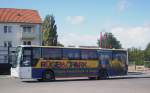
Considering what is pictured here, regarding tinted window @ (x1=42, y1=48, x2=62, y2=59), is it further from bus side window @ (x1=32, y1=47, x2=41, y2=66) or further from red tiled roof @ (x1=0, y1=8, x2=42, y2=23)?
red tiled roof @ (x1=0, y1=8, x2=42, y2=23)

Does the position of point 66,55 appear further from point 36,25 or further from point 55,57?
point 36,25

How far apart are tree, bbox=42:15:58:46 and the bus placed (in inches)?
2187

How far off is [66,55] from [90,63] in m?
2.79

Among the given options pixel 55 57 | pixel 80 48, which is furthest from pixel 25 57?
pixel 80 48

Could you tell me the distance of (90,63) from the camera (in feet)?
106

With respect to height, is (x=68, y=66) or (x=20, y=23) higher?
(x=20, y=23)

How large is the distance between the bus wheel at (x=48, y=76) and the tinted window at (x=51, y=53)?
1245 mm

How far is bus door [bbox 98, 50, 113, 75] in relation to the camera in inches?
1307

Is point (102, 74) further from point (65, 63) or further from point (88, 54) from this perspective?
point (65, 63)

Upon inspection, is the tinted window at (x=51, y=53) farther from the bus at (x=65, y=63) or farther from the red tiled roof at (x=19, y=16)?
the red tiled roof at (x=19, y=16)

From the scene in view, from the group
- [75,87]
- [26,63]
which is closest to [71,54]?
[26,63]

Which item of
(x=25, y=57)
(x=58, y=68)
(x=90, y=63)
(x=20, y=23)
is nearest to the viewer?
(x=25, y=57)

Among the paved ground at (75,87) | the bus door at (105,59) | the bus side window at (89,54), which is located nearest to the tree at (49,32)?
the bus door at (105,59)

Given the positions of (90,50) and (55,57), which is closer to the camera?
(55,57)
